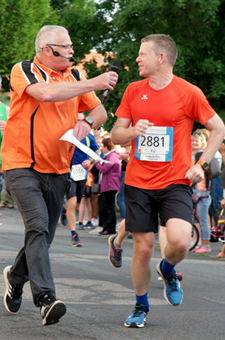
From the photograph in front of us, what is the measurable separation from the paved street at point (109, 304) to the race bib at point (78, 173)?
1382mm

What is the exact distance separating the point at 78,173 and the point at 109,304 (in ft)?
17.1

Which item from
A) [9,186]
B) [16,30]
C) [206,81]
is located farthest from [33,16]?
[9,186]

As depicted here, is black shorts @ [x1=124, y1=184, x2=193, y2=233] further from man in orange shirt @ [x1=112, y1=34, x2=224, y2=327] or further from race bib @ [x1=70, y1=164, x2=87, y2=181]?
race bib @ [x1=70, y1=164, x2=87, y2=181]

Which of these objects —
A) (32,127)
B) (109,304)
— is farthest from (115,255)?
(32,127)

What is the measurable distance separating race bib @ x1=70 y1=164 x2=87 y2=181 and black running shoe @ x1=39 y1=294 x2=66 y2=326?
20.6 ft

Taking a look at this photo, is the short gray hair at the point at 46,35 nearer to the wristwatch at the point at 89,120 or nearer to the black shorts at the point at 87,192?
the wristwatch at the point at 89,120

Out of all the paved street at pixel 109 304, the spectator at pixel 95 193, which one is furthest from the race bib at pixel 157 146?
the spectator at pixel 95 193

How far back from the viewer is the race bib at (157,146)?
4.73 m

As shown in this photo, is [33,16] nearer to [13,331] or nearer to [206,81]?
[206,81]

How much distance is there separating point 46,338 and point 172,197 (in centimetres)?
143

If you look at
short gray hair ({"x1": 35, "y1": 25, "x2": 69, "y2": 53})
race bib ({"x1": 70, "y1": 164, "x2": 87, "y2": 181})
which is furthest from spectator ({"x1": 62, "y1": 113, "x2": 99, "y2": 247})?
short gray hair ({"x1": 35, "y1": 25, "x2": 69, "y2": 53})

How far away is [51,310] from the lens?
4066 mm

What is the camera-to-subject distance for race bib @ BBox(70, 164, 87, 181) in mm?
10414

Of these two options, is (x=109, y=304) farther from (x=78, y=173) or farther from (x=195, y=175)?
(x=78, y=173)
